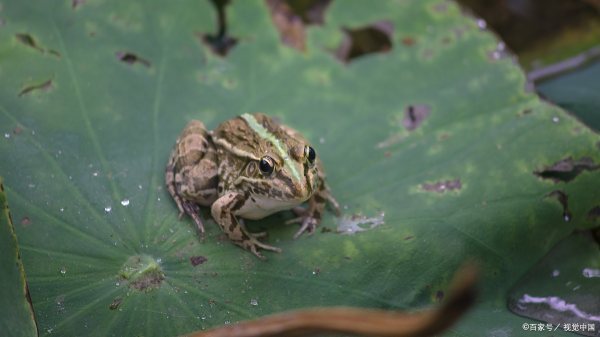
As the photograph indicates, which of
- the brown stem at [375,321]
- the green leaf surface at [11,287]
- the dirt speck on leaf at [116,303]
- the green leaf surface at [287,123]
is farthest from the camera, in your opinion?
the green leaf surface at [287,123]

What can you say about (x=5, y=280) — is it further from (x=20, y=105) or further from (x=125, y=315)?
(x=20, y=105)

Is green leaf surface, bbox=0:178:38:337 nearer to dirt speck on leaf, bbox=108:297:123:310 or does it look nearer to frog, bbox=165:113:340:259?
dirt speck on leaf, bbox=108:297:123:310

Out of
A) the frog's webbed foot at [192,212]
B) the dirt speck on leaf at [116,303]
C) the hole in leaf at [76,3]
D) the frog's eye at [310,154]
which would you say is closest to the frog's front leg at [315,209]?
the frog's eye at [310,154]

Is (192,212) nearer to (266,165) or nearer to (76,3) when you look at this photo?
(266,165)

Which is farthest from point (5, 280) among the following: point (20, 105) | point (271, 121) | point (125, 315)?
point (271, 121)

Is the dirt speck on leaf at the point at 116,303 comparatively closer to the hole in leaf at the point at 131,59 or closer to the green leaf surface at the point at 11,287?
the green leaf surface at the point at 11,287

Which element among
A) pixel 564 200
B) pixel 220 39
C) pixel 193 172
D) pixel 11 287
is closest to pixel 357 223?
pixel 193 172

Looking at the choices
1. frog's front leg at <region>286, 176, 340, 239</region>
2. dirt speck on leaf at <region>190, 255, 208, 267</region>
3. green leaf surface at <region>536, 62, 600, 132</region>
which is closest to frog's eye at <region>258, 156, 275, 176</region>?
frog's front leg at <region>286, 176, 340, 239</region>
